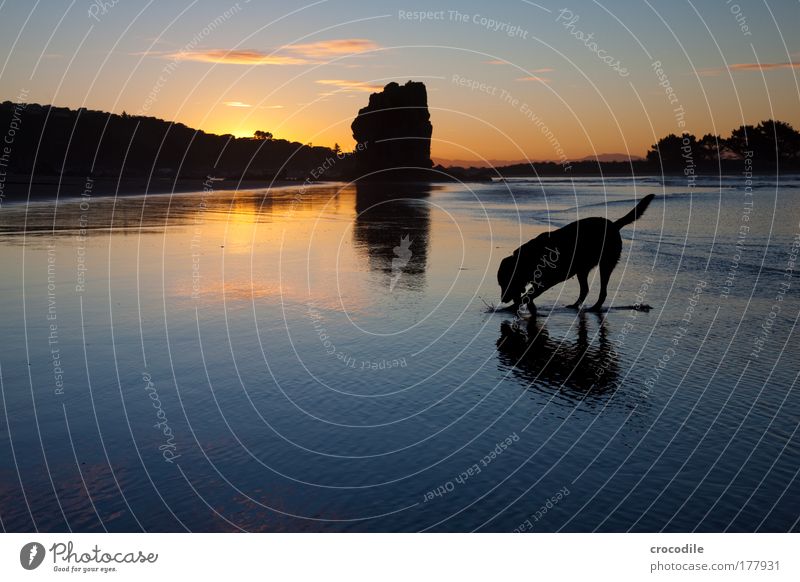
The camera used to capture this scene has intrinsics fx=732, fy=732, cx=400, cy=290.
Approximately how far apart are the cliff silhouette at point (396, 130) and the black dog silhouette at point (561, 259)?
168m

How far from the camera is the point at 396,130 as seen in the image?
18700cm

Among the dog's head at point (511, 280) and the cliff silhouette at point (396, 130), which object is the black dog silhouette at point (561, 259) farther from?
the cliff silhouette at point (396, 130)

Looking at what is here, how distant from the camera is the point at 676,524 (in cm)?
660

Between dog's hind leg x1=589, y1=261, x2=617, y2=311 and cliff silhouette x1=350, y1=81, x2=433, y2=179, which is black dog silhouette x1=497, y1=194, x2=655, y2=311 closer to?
dog's hind leg x1=589, y1=261, x2=617, y2=311

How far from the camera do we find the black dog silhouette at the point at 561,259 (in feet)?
51.3

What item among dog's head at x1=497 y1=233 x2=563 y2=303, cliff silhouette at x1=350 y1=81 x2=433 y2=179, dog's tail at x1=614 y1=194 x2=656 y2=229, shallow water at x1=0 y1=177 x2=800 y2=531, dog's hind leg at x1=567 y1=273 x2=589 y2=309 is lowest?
shallow water at x1=0 y1=177 x2=800 y2=531

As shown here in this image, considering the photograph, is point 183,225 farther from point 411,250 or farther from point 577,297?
point 577,297

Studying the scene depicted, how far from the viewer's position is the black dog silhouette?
15.6 m

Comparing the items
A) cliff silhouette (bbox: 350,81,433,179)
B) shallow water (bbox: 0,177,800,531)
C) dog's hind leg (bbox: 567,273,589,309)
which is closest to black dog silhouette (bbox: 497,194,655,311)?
dog's hind leg (bbox: 567,273,589,309)

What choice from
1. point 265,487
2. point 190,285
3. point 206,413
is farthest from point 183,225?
point 265,487

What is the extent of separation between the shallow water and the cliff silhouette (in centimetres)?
16723

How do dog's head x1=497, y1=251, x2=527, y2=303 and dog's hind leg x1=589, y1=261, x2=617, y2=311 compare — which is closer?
dog's head x1=497, y1=251, x2=527, y2=303

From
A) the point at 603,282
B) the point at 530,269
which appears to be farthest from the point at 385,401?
the point at 603,282

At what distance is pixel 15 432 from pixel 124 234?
21929 millimetres
